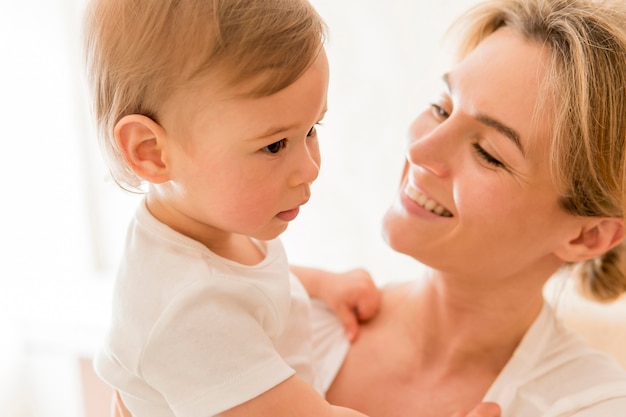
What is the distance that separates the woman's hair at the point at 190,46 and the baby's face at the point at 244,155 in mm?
24

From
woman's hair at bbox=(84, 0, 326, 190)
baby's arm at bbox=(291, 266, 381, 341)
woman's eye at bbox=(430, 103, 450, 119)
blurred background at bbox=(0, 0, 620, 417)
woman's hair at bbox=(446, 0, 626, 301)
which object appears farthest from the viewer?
blurred background at bbox=(0, 0, 620, 417)

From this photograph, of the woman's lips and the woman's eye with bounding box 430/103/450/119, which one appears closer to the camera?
the woman's lips

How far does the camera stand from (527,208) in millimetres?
1314

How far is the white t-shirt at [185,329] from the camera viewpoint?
0.98 m

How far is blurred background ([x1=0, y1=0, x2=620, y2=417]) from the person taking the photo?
2074mm

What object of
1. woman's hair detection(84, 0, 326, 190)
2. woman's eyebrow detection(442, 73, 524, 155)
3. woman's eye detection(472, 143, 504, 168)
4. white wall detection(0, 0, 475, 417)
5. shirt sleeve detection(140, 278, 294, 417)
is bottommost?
white wall detection(0, 0, 475, 417)

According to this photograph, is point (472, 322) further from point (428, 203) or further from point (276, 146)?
point (276, 146)

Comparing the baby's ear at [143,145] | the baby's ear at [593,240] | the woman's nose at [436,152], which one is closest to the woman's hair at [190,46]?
the baby's ear at [143,145]

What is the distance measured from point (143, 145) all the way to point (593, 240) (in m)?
0.90

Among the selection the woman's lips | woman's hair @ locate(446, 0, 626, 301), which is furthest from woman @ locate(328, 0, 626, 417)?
the woman's lips

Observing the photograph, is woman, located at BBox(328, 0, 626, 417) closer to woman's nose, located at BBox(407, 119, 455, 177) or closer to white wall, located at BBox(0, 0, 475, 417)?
woman's nose, located at BBox(407, 119, 455, 177)

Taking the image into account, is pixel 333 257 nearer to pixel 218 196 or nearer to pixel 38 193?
pixel 38 193

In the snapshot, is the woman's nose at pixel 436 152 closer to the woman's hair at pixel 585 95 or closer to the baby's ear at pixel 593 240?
the woman's hair at pixel 585 95

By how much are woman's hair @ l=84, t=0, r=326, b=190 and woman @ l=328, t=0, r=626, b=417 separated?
45 cm
